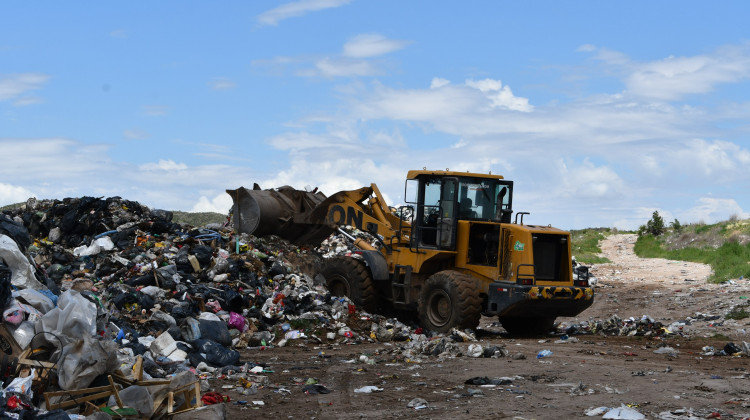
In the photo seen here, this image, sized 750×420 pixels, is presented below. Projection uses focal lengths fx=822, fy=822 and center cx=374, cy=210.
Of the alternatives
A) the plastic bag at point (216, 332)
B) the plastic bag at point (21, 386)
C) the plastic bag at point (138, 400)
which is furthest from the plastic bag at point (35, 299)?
the plastic bag at point (216, 332)

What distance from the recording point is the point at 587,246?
1385 inches

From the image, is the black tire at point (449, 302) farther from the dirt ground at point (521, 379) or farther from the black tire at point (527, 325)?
the black tire at point (527, 325)

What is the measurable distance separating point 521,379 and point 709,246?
2318 cm

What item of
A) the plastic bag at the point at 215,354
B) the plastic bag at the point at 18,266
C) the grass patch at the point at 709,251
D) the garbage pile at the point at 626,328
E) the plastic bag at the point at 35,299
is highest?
the grass patch at the point at 709,251

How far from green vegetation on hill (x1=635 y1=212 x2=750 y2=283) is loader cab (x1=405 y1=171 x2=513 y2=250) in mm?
10244

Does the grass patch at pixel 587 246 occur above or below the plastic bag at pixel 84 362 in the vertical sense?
above

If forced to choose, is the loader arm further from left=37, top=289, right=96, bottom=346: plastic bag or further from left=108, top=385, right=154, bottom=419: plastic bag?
left=108, top=385, right=154, bottom=419: plastic bag

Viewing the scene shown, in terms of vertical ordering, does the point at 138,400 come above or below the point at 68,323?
below

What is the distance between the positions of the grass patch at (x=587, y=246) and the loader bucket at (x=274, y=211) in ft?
48.2

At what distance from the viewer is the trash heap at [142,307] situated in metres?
7.24

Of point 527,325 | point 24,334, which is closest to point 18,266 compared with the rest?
point 24,334

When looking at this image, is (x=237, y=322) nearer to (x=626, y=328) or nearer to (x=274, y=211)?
(x=274, y=211)

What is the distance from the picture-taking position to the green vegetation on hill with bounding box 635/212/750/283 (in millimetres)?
23477

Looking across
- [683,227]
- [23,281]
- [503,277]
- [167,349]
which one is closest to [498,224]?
[503,277]
